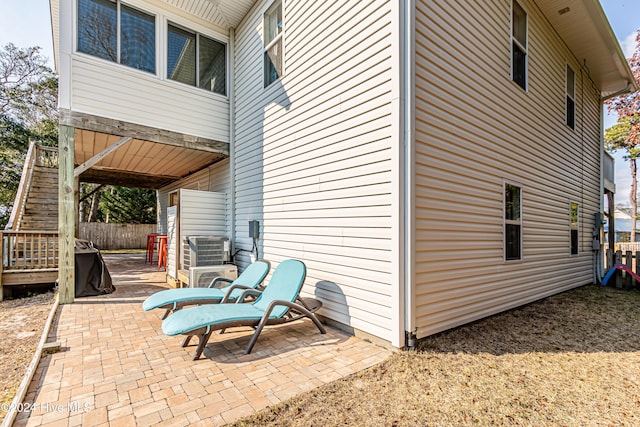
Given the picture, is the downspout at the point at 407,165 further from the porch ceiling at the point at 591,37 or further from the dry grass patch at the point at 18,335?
the porch ceiling at the point at 591,37

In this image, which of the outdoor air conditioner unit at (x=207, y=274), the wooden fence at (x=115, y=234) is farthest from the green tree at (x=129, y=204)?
the outdoor air conditioner unit at (x=207, y=274)

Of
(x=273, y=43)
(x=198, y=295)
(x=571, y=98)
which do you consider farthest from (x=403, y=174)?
(x=571, y=98)

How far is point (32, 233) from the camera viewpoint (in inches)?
229

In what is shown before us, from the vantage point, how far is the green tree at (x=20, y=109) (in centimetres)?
1434

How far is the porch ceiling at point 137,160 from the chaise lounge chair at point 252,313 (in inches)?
167

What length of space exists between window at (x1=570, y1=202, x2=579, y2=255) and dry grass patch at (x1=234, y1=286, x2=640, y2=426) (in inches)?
140

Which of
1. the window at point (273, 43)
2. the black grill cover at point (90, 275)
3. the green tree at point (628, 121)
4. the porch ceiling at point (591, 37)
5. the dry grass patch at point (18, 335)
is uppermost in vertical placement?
the green tree at point (628, 121)

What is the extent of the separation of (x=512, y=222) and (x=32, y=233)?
876 cm

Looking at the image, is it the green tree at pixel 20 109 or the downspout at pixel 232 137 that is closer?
the downspout at pixel 232 137

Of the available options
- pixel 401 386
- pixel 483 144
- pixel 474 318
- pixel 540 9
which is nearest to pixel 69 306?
pixel 401 386

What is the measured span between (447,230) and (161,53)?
6.38 metres

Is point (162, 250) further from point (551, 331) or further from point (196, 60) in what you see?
point (551, 331)

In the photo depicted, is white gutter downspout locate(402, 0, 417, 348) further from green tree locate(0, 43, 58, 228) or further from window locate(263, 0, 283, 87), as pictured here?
green tree locate(0, 43, 58, 228)

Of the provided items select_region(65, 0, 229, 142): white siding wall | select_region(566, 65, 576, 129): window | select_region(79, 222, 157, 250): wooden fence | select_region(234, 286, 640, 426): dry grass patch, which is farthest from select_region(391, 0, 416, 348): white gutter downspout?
select_region(79, 222, 157, 250): wooden fence
